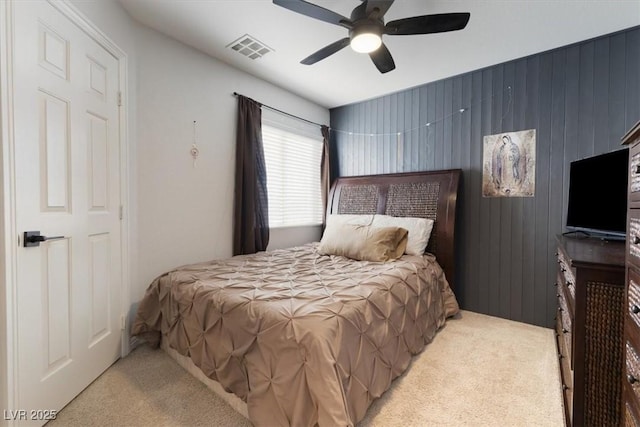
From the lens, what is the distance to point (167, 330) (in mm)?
2039

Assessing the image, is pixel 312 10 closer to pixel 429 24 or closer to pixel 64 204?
pixel 429 24

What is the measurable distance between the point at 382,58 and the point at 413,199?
63.4 inches

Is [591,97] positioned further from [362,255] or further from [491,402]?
[491,402]

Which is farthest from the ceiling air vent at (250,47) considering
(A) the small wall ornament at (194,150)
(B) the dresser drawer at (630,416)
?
(B) the dresser drawer at (630,416)

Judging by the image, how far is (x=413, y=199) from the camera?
326cm

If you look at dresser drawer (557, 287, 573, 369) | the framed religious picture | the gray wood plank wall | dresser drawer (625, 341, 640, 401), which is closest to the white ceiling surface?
the gray wood plank wall

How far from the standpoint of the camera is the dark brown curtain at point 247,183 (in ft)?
9.85

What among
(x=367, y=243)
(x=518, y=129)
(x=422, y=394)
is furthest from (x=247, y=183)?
(x=518, y=129)

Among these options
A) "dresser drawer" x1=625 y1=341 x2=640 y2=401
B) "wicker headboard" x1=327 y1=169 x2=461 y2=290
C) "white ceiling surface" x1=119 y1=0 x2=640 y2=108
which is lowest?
"dresser drawer" x1=625 y1=341 x2=640 y2=401

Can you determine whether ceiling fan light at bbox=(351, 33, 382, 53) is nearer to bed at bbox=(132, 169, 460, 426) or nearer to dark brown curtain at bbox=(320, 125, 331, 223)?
bed at bbox=(132, 169, 460, 426)

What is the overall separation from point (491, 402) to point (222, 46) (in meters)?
3.35

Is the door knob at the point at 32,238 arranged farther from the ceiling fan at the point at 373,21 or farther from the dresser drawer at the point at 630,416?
the dresser drawer at the point at 630,416

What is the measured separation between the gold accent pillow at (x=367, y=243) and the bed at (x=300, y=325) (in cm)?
10

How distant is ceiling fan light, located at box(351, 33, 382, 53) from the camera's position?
183 centimetres
